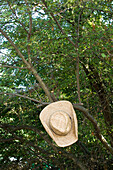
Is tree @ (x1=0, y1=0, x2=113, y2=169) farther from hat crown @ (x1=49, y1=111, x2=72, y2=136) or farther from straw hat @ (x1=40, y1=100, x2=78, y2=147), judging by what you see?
hat crown @ (x1=49, y1=111, x2=72, y2=136)

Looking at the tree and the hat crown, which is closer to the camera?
the hat crown

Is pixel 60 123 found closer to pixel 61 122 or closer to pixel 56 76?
pixel 61 122

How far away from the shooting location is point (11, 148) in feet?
19.1

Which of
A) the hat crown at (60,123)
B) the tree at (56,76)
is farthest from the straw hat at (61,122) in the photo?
the tree at (56,76)

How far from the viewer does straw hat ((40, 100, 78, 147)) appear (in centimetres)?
328

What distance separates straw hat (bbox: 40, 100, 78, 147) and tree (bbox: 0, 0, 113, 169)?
0.21 meters

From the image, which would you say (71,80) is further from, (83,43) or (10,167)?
(10,167)

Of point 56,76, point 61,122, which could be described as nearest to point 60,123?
point 61,122

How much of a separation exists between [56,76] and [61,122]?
1681mm

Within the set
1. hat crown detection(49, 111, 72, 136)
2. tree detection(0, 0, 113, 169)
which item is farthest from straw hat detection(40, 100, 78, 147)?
tree detection(0, 0, 113, 169)

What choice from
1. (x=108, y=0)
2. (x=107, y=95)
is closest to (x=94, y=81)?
(x=107, y=95)

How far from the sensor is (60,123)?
3281 mm

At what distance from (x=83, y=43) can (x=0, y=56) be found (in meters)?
1.42

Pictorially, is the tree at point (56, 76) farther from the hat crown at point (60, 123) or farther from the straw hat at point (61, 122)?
the hat crown at point (60, 123)
